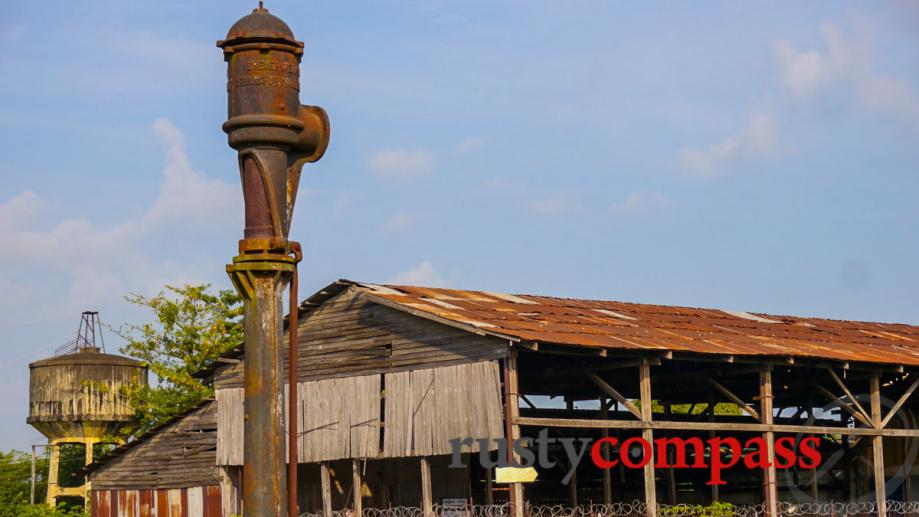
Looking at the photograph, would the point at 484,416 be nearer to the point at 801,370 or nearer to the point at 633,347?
the point at 633,347

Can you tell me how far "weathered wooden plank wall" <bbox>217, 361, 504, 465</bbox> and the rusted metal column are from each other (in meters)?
16.8

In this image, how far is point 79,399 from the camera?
4897cm

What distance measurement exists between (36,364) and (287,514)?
42889mm

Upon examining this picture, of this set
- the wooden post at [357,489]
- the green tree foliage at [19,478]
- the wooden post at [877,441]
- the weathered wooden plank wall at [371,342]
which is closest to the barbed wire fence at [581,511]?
the wooden post at [357,489]

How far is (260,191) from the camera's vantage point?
10172 mm

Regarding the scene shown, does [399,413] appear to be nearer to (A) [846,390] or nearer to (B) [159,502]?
(A) [846,390]

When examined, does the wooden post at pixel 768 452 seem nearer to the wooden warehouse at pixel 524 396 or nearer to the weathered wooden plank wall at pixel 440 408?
the wooden warehouse at pixel 524 396

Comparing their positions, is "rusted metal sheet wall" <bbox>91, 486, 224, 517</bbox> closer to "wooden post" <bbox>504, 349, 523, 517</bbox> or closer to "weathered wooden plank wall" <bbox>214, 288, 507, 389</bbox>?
"weathered wooden plank wall" <bbox>214, 288, 507, 389</bbox>

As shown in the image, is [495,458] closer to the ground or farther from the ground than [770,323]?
closer to the ground

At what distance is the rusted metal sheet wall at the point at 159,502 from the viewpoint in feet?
116

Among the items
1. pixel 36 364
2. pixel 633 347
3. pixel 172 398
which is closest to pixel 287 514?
pixel 633 347

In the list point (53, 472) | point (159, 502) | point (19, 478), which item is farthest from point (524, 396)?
point (19, 478)

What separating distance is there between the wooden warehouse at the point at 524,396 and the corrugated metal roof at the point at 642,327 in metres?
0.10

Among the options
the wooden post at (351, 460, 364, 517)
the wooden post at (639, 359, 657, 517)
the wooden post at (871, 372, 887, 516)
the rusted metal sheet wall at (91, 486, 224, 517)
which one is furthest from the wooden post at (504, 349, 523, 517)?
the rusted metal sheet wall at (91, 486, 224, 517)
